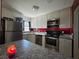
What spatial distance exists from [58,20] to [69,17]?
641mm

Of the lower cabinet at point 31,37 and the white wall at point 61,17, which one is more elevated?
the white wall at point 61,17

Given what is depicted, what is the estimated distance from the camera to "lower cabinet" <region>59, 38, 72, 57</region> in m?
3.48

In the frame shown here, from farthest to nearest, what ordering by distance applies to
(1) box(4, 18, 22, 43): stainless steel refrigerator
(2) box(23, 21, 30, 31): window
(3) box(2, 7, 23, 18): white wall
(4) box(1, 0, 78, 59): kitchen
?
(2) box(23, 21, 30, 31): window → (3) box(2, 7, 23, 18): white wall → (1) box(4, 18, 22, 43): stainless steel refrigerator → (4) box(1, 0, 78, 59): kitchen

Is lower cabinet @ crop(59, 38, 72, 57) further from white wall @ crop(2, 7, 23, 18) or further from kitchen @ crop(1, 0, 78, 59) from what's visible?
white wall @ crop(2, 7, 23, 18)

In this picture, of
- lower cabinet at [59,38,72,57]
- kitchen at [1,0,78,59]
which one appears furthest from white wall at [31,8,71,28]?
lower cabinet at [59,38,72,57]

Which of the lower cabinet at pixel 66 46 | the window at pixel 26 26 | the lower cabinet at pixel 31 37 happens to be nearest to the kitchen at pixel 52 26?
the lower cabinet at pixel 66 46

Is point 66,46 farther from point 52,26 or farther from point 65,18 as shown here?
point 52,26

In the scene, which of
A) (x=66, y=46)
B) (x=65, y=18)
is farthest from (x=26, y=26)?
(x=66, y=46)

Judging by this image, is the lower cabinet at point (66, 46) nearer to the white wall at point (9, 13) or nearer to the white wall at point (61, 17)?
the white wall at point (61, 17)

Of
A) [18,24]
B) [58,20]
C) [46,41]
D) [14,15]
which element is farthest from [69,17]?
[14,15]

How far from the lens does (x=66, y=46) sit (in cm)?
360

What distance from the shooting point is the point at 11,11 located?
5387mm

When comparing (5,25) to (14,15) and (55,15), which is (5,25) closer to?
(14,15)

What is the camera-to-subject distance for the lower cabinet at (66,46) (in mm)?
3477
